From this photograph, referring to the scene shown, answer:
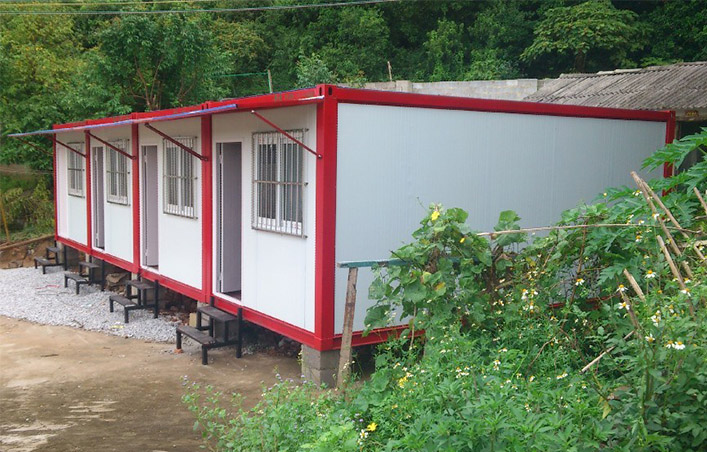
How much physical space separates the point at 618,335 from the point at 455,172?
4.04 m

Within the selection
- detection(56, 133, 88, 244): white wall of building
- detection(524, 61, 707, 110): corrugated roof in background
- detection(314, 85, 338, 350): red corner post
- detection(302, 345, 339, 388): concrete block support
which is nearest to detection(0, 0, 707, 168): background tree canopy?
detection(56, 133, 88, 244): white wall of building

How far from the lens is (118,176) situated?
12367mm

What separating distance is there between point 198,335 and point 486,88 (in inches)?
489

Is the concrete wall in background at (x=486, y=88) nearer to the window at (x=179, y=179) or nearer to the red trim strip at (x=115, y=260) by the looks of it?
the window at (x=179, y=179)

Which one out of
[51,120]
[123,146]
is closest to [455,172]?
[123,146]

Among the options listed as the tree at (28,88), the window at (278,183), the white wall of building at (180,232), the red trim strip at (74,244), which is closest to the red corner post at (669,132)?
the window at (278,183)

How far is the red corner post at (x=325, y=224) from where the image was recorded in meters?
6.63

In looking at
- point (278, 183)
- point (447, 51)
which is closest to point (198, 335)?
point (278, 183)

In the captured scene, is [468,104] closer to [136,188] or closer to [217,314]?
[217,314]

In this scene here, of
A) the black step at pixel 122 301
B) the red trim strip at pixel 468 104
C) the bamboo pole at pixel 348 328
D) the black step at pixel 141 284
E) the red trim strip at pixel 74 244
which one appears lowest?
the black step at pixel 122 301

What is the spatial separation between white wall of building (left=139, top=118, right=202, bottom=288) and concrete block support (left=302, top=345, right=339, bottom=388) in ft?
9.58

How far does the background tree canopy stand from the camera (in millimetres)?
17500

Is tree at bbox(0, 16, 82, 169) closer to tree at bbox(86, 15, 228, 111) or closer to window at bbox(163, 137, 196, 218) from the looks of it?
tree at bbox(86, 15, 228, 111)

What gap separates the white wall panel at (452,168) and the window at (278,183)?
628 mm
